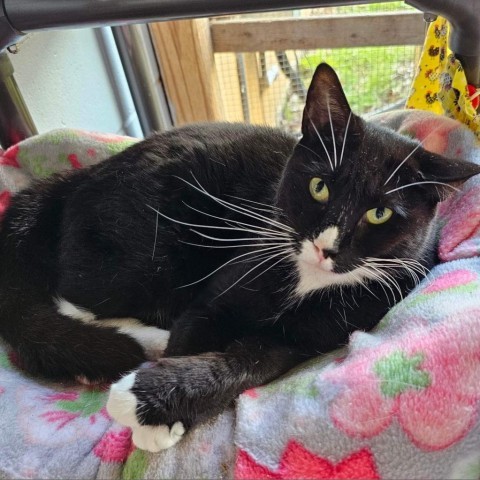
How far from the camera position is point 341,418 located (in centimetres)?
72

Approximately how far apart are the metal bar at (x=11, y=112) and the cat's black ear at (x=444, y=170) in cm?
98

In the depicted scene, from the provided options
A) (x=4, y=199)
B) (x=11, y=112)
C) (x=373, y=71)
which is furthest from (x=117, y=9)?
(x=373, y=71)

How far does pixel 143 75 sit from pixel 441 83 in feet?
3.67

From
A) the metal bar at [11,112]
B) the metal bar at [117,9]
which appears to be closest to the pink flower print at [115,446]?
the metal bar at [117,9]

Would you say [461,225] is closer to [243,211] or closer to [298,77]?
[243,211]

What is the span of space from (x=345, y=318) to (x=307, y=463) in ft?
1.04

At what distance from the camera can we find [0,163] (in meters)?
1.36

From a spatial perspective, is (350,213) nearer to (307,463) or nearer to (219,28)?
(307,463)

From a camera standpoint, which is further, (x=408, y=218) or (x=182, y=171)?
(x=182, y=171)

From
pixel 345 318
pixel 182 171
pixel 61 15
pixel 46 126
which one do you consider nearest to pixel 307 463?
pixel 345 318

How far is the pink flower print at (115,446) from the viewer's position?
803 millimetres

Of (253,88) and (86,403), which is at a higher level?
(86,403)

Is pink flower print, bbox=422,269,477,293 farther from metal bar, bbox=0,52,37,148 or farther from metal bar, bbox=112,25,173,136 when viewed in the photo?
metal bar, bbox=112,25,173,136

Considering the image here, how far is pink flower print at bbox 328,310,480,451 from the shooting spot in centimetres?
69
